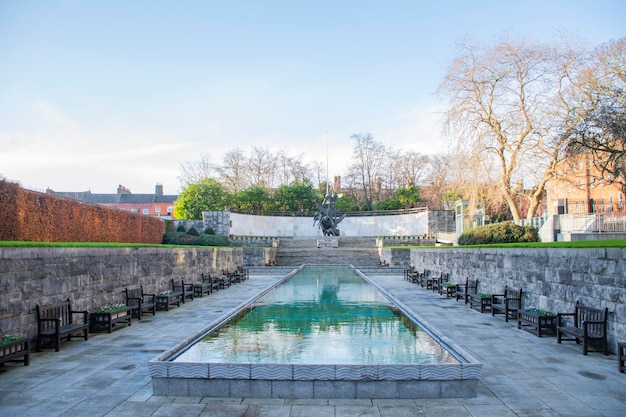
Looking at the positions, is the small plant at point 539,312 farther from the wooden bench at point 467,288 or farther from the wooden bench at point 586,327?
the wooden bench at point 467,288

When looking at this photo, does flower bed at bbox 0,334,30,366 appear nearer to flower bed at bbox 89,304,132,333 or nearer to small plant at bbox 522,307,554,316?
flower bed at bbox 89,304,132,333

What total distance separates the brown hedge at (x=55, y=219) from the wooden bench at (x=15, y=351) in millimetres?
6749

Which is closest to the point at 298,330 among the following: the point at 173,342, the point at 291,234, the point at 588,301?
the point at 173,342

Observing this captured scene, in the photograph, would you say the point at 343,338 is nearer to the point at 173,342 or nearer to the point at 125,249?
the point at 173,342

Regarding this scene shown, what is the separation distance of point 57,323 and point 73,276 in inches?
66.9

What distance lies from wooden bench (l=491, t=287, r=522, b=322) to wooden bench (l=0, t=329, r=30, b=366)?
9492 mm

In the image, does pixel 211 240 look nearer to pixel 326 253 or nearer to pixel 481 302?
pixel 326 253

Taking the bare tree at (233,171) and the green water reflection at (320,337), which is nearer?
the green water reflection at (320,337)

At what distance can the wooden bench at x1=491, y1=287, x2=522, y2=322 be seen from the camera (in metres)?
11.1

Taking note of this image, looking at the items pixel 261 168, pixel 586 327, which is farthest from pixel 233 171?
pixel 586 327

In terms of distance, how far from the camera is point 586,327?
305 inches

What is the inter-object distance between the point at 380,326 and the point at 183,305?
22.3 ft

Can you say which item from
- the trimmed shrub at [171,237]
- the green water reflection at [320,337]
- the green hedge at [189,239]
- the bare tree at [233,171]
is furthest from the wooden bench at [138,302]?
the bare tree at [233,171]

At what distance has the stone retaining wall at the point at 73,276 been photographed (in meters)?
7.68
